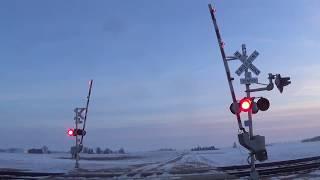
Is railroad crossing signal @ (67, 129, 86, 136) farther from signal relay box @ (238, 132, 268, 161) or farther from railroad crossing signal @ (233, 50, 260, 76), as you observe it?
signal relay box @ (238, 132, 268, 161)

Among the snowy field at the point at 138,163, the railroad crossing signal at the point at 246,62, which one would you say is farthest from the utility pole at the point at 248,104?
the snowy field at the point at 138,163

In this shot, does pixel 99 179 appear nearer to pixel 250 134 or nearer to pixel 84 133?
pixel 84 133

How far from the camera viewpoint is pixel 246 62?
1672 centimetres

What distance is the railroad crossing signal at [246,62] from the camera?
655 inches

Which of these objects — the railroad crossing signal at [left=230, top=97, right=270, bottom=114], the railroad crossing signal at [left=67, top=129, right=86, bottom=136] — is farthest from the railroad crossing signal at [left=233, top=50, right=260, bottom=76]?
the railroad crossing signal at [left=67, top=129, right=86, bottom=136]

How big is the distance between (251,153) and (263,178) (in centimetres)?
1122

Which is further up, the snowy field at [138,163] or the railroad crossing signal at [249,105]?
the railroad crossing signal at [249,105]

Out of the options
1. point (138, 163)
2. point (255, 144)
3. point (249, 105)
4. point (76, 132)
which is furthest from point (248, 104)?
point (138, 163)

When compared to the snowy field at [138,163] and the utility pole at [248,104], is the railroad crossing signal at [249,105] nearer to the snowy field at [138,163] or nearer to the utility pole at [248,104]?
the utility pole at [248,104]

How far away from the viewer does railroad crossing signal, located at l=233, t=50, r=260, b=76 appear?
16.6 metres

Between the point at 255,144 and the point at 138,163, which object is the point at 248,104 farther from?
the point at 138,163

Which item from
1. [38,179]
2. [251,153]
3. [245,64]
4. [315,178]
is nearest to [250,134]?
[251,153]

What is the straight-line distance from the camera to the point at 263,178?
27078 millimetres

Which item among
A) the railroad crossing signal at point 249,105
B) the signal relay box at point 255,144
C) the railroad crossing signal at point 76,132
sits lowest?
the signal relay box at point 255,144
